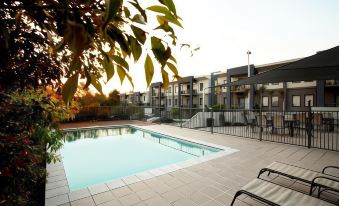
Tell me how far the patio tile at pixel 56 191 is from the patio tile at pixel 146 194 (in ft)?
4.43

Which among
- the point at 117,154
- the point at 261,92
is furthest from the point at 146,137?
the point at 261,92

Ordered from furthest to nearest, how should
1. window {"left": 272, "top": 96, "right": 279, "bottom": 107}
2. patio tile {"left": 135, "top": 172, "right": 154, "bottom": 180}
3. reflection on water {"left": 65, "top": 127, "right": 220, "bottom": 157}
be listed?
window {"left": 272, "top": 96, "right": 279, "bottom": 107} → reflection on water {"left": 65, "top": 127, "right": 220, "bottom": 157} → patio tile {"left": 135, "top": 172, "right": 154, "bottom": 180}

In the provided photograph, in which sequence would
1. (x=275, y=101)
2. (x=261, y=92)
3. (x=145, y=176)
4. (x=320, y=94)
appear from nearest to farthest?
(x=145, y=176)
(x=320, y=94)
(x=261, y=92)
(x=275, y=101)

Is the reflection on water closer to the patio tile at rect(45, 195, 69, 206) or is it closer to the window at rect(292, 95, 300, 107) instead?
the patio tile at rect(45, 195, 69, 206)

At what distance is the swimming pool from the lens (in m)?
6.15

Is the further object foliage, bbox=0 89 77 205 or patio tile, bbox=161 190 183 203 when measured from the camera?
patio tile, bbox=161 190 183 203

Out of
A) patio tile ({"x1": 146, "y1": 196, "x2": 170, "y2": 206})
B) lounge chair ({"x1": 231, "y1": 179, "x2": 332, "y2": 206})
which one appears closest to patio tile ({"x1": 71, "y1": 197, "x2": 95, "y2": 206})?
patio tile ({"x1": 146, "y1": 196, "x2": 170, "y2": 206})

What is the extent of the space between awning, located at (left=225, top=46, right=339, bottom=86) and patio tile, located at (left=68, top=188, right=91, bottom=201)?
3.96 meters

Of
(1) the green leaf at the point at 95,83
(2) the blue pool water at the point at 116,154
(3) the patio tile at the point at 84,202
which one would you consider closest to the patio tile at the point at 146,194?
(3) the patio tile at the point at 84,202

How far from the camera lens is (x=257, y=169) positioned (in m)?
4.46

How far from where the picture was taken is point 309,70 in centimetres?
331

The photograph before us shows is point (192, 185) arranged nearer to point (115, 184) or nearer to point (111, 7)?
point (115, 184)

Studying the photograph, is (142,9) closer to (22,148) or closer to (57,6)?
(57,6)

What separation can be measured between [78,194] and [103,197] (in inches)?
19.0
